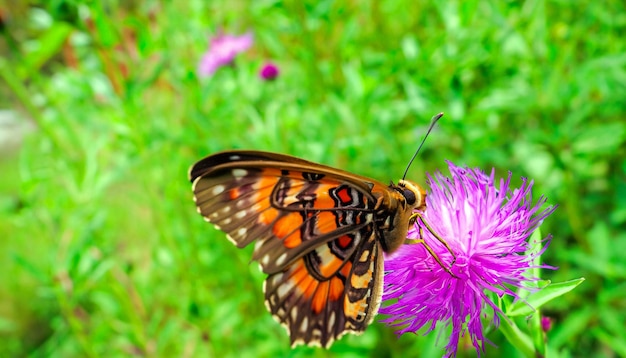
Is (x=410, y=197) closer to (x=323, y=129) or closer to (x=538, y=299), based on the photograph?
(x=538, y=299)

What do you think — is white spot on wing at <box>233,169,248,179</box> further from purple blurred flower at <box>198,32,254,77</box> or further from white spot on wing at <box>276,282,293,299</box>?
purple blurred flower at <box>198,32,254,77</box>

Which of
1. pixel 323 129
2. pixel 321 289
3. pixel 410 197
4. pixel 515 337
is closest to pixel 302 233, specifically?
pixel 321 289

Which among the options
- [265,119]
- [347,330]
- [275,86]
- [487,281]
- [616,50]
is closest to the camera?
[487,281]

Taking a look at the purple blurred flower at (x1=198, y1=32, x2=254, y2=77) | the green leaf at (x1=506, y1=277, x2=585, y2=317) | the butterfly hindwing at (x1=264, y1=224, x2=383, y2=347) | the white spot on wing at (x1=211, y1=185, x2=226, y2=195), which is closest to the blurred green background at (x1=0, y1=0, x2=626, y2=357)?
the purple blurred flower at (x1=198, y1=32, x2=254, y2=77)

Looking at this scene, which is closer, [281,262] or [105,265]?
[281,262]

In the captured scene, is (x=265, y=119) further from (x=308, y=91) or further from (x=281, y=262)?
(x=281, y=262)

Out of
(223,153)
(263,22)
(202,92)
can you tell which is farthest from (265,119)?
(223,153)

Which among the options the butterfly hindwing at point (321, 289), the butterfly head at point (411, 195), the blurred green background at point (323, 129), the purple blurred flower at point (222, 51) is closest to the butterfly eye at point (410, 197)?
the butterfly head at point (411, 195)
